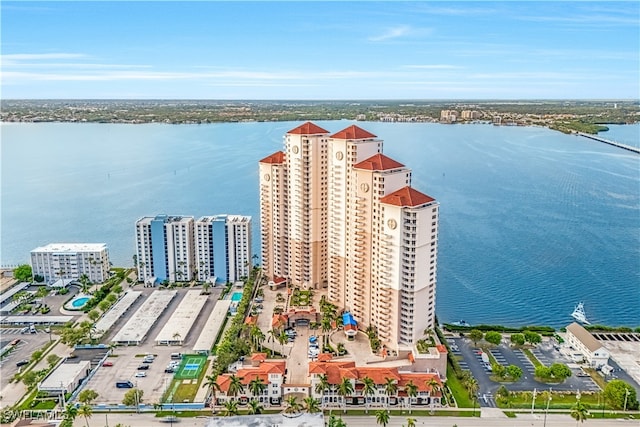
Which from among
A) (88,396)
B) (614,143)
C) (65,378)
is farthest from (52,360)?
(614,143)

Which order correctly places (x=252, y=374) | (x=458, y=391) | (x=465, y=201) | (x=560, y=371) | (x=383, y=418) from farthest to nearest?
(x=465, y=201) → (x=560, y=371) → (x=458, y=391) → (x=252, y=374) → (x=383, y=418)

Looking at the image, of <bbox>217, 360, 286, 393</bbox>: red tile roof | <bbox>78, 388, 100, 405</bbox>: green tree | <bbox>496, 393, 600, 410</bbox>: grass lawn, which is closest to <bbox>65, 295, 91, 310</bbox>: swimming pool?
<bbox>78, 388, 100, 405</bbox>: green tree

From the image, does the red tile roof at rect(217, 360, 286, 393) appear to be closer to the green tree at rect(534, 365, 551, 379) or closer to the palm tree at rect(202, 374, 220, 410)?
the palm tree at rect(202, 374, 220, 410)

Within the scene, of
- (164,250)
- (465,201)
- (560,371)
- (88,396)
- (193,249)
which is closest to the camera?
(88,396)

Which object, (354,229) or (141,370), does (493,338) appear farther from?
(141,370)

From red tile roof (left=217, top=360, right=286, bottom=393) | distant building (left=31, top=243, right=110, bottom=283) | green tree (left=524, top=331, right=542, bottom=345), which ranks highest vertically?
distant building (left=31, top=243, right=110, bottom=283)

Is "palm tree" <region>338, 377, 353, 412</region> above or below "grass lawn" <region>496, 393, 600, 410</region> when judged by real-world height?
above
